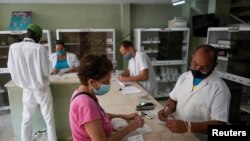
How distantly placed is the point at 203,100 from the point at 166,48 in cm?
302

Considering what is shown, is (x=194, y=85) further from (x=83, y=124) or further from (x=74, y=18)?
(x=74, y=18)

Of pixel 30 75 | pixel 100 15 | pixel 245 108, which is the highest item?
pixel 100 15

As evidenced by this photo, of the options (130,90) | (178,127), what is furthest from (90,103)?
(130,90)

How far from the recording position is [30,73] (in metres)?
2.37

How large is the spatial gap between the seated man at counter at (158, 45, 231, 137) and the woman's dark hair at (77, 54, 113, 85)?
69cm

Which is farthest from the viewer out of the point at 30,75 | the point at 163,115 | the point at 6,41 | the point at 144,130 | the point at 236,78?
the point at 6,41

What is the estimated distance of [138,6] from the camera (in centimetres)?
446

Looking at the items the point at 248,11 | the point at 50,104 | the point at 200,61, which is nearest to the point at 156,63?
the point at 248,11

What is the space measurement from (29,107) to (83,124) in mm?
1753

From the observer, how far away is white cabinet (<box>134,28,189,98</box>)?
14.2 feet

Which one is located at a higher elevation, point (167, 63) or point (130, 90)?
point (167, 63)

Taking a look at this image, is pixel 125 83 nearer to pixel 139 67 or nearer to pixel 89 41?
pixel 139 67

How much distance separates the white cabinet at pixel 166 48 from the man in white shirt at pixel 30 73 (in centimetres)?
232

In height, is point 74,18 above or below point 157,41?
above
